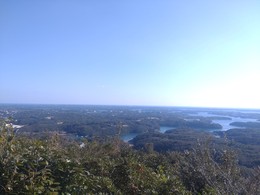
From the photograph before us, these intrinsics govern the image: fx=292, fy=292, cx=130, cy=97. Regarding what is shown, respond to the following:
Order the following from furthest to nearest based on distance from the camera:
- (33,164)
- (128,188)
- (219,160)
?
1. (219,160)
2. (128,188)
3. (33,164)

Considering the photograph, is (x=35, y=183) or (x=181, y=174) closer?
(x=35, y=183)

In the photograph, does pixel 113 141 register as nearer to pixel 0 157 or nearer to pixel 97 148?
pixel 97 148

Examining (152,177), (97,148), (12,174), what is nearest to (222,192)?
(152,177)

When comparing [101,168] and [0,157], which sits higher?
[0,157]

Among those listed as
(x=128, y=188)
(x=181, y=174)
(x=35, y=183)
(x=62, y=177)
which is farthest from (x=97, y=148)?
(x=35, y=183)

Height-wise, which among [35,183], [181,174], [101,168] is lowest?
[181,174]

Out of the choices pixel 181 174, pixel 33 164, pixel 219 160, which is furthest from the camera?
pixel 219 160

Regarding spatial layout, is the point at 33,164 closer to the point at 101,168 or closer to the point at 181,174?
the point at 101,168

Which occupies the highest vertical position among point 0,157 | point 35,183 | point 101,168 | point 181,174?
point 0,157

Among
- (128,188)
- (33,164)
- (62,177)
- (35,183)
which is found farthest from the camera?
(128,188)
